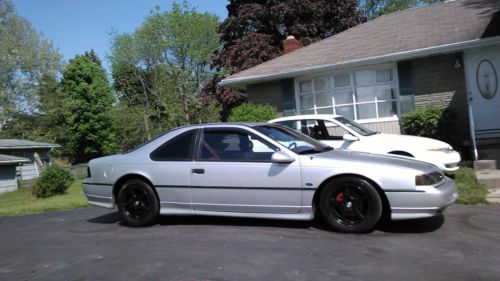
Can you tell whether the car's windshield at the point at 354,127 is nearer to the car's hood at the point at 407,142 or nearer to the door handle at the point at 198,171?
the car's hood at the point at 407,142

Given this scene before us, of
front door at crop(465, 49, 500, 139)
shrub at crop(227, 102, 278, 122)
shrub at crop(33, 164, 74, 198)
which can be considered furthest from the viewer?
shrub at crop(33, 164, 74, 198)

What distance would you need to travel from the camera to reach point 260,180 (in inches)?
233

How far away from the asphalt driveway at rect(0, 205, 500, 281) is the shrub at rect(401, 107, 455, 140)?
212 inches

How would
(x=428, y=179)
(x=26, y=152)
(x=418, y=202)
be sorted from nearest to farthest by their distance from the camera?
(x=418, y=202), (x=428, y=179), (x=26, y=152)

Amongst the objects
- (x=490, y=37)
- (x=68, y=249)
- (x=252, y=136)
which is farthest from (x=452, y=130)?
(x=68, y=249)

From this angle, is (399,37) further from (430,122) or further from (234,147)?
(234,147)

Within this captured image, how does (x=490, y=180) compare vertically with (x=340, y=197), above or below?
below

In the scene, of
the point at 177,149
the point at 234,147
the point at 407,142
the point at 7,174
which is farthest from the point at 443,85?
the point at 7,174

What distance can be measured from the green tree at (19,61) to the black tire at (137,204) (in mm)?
41458

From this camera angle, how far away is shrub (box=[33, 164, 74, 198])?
582 inches

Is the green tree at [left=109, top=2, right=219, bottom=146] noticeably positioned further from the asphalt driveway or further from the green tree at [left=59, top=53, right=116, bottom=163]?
the asphalt driveway

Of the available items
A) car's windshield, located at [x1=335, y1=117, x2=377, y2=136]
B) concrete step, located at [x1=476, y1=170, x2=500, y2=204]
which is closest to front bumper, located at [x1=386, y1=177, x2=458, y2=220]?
concrete step, located at [x1=476, y1=170, x2=500, y2=204]

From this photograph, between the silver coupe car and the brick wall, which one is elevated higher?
the brick wall

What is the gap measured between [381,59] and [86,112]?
110 feet
